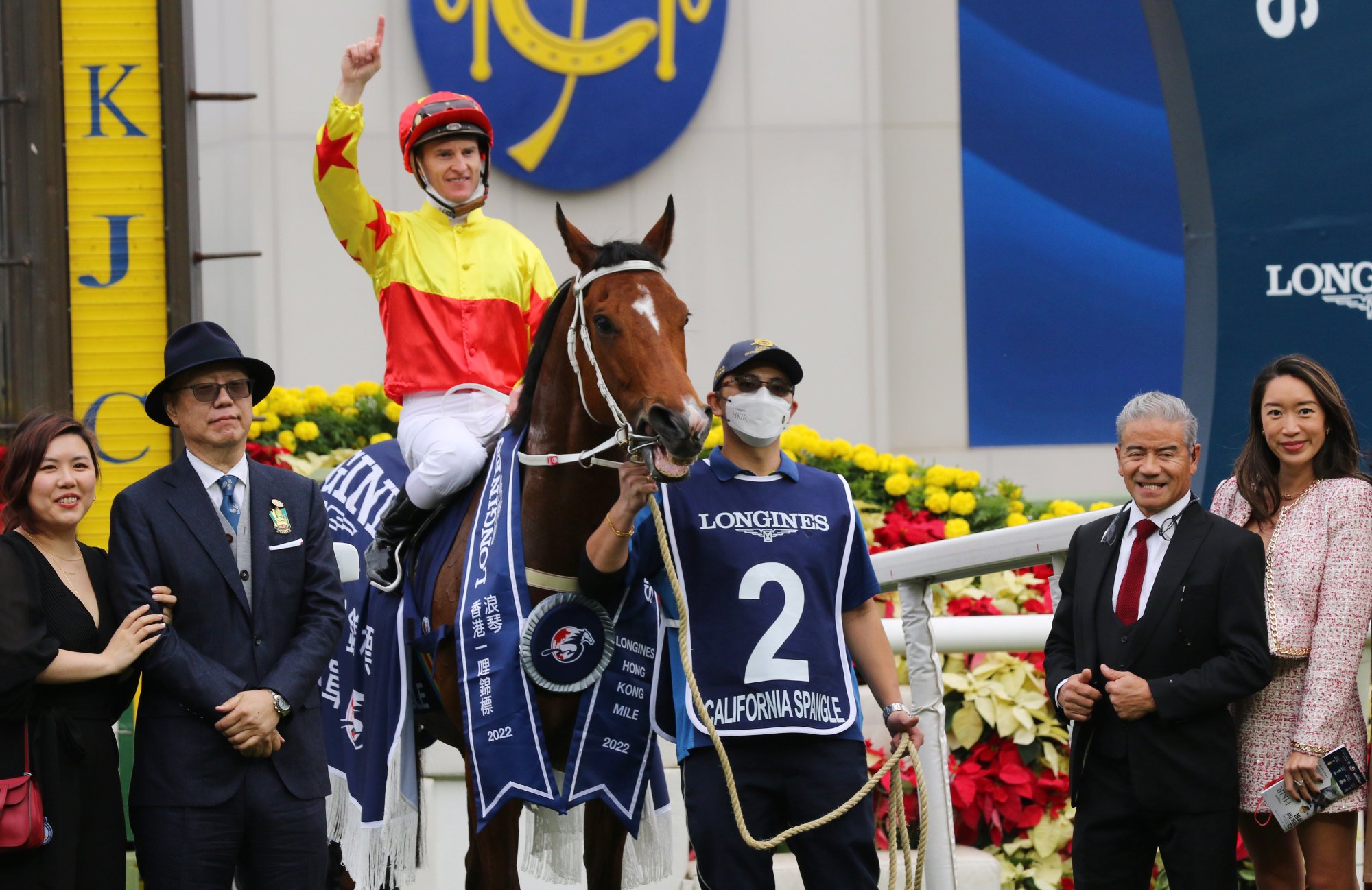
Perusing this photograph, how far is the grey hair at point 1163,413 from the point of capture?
135 inches

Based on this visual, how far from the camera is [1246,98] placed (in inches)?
165

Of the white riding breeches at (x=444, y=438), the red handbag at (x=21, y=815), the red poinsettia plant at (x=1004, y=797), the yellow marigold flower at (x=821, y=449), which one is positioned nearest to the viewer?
the red handbag at (x=21, y=815)

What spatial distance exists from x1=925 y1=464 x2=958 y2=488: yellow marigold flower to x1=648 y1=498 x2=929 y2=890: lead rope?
9.64 feet

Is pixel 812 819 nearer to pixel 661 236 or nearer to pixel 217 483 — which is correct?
pixel 661 236

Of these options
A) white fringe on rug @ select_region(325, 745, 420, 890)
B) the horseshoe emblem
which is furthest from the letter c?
the horseshoe emblem

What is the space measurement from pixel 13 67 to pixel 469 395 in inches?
119

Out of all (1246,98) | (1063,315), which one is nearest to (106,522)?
(1246,98)

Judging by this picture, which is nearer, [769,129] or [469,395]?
[469,395]

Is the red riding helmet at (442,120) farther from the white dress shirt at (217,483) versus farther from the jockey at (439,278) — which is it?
the white dress shirt at (217,483)

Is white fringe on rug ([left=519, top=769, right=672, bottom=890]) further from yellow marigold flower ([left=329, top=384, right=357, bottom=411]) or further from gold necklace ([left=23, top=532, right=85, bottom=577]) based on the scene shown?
yellow marigold flower ([left=329, top=384, right=357, bottom=411])

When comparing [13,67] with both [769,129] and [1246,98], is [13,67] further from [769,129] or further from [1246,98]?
[1246,98]

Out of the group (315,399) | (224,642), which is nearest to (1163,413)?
(224,642)

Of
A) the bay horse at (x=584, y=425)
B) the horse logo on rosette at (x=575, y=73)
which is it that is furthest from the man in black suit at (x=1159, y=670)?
the horse logo on rosette at (x=575, y=73)

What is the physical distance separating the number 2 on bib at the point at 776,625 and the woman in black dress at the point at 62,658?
1.30 metres
